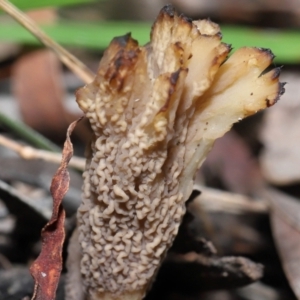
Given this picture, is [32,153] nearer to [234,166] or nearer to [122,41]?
[122,41]

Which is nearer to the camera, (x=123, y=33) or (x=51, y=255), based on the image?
(x=51, y=255)

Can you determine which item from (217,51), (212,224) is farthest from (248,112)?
(212,224)

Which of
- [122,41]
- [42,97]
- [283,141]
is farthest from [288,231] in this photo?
[42,97]

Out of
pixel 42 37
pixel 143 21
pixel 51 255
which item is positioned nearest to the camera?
pixel 51 255

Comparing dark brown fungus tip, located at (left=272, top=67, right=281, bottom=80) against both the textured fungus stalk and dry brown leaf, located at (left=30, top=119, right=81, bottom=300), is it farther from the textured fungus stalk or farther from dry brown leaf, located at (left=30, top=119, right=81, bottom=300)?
dry brown leaf, located at (left=30, top=119, right=81, bottom=300)

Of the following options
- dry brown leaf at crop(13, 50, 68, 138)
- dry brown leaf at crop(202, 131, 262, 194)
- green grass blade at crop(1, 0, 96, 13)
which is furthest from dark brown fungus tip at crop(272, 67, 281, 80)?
dry brown leaf at crop(13, 50, 68, 138)

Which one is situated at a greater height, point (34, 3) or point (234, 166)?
point (34, 3)
